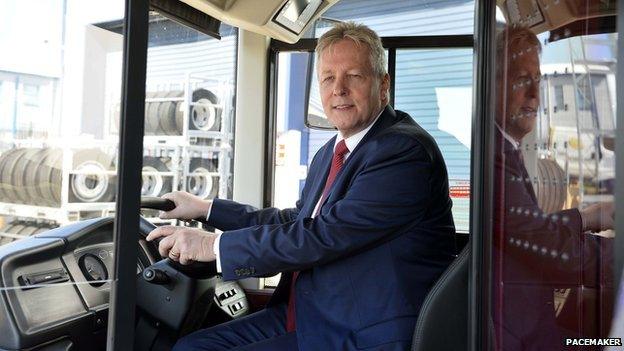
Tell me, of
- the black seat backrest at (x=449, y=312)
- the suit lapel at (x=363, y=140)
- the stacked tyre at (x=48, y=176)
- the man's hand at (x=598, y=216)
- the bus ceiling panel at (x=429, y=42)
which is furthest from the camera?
the bus ceiling panel at (x=429, y=42)

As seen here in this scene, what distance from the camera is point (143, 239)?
212 centimetres

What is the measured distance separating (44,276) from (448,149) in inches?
76.4

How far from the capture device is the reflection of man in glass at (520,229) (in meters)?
1.09

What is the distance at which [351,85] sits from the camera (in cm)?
179

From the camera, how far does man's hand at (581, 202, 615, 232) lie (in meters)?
0.98

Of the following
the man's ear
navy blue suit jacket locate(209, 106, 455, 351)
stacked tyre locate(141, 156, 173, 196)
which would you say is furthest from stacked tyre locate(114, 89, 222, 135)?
navy blue suit jacket locate(209, 106, 455, 351)

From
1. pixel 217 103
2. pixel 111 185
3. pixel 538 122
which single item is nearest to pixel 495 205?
pixel 538 122

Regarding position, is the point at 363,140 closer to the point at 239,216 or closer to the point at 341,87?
the point at 341,87

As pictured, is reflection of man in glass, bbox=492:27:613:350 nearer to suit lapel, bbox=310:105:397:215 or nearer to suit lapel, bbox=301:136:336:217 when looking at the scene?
suit lapel, bbox=310:105:397:215

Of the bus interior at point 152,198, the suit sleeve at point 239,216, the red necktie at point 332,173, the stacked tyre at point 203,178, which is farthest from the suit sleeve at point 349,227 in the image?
the stacked tyre at point 203,178

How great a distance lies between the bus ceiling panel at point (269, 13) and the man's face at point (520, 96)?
114cm

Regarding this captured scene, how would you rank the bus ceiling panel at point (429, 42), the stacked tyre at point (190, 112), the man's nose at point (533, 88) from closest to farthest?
the man's nose at point (533, 88), the stacked tyre at point (190, 112), the bus ceiling panel at point (429, 42)

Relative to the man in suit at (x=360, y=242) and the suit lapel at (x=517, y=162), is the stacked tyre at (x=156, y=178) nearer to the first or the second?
the man in suit at (x=360, y=242)

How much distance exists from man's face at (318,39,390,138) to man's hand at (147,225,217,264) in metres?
0.55
